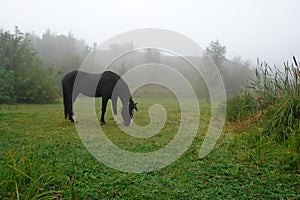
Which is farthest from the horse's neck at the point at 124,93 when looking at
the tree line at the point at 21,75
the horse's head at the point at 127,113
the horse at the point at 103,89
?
the tree line at the point at 21,75

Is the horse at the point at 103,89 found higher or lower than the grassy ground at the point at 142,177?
higher

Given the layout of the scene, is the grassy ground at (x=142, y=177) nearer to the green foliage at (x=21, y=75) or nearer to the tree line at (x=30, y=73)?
the tree line at (x=30, y=73)

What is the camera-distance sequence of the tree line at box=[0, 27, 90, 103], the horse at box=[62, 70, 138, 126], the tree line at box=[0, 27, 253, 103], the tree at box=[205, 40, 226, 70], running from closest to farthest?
1. the horse at box=[62, 70, 138, 126]
2. the tree line at box=[0, 27, 253, 103]
3. the tree line at box=[0, 27, 90, 103]
4. the tree at box=[205, 40, 226, 70]

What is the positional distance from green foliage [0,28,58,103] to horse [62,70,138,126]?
6.58 meters

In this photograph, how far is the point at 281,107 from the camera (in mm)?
3953

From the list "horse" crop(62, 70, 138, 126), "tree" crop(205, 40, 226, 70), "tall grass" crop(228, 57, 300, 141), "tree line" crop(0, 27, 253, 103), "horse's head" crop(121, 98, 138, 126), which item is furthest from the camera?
"tree" crop(205, 40, 226, 70)

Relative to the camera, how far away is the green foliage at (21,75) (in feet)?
38.6

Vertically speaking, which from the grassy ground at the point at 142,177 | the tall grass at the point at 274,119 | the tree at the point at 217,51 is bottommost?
the grassy ground at the point at 142,177

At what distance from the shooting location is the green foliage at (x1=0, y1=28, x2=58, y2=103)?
11.8m

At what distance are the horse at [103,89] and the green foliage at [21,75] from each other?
658cm

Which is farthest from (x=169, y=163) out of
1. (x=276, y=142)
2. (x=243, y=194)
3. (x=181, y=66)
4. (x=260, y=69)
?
(x=181, y=66)

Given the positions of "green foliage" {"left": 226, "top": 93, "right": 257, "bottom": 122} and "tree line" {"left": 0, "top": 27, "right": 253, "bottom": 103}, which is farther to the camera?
"tree line" {"left": 0, "top": 27, "right": 253, "bottom": 103}

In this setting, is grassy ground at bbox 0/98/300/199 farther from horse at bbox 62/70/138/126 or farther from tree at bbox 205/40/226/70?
tree at bbox 205/40/226/70

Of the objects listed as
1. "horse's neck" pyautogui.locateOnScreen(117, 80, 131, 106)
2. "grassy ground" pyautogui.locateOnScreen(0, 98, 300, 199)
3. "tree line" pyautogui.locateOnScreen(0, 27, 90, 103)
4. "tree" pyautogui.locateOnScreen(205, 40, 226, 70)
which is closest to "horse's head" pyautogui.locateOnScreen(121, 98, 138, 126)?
"horse's neck" pyautogui.locateOnScreen(117, 80, 131, 106)
